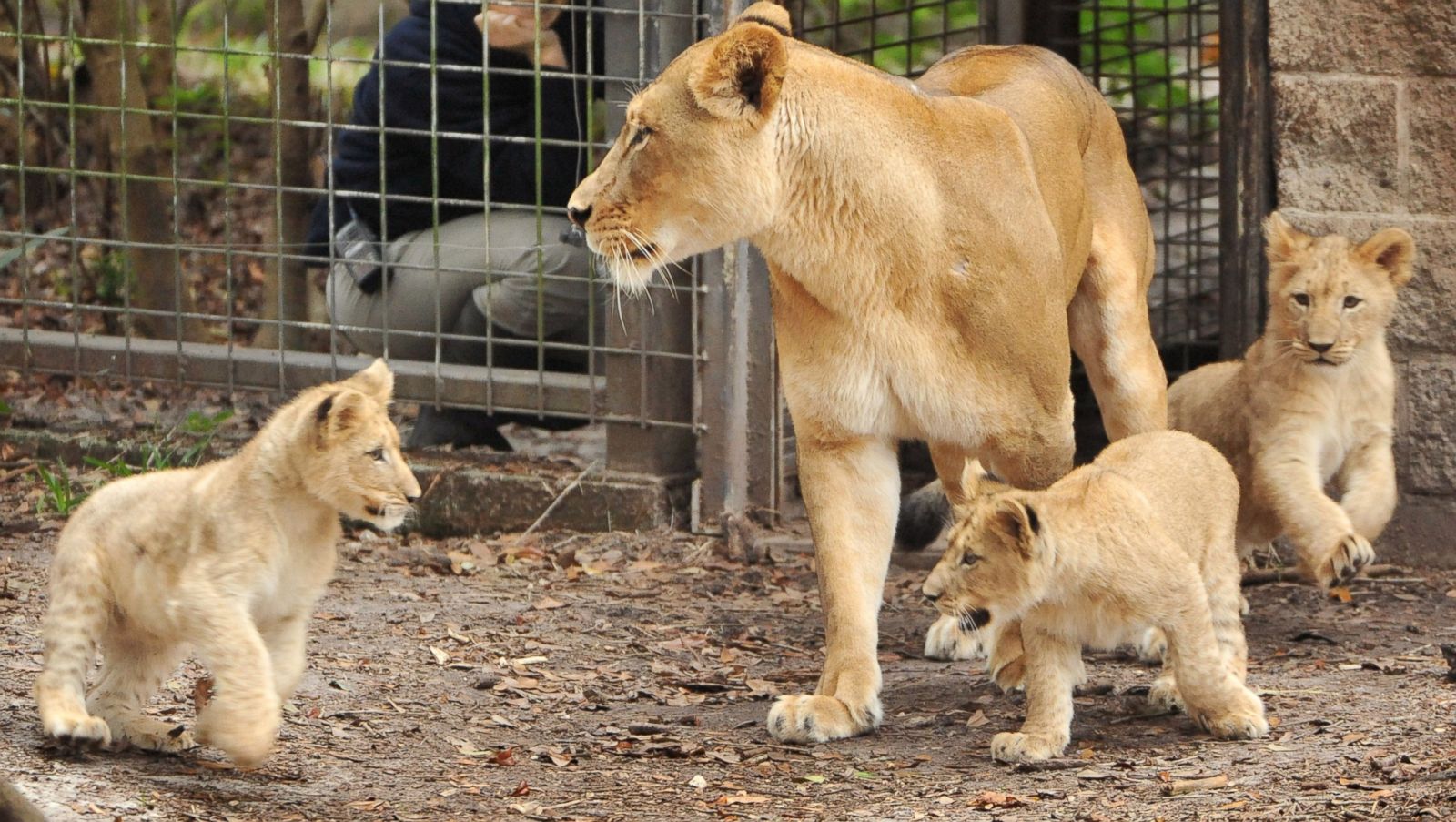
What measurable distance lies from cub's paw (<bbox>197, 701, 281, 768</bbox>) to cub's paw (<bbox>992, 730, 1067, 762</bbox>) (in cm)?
157

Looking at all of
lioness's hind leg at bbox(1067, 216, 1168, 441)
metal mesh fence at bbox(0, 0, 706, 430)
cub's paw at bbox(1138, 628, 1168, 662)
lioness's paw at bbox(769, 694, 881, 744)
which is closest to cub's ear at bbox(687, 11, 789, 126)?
lioness's paw at bbox(769, 694, 881, 744)

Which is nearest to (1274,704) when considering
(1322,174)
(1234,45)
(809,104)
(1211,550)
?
(1211,550)

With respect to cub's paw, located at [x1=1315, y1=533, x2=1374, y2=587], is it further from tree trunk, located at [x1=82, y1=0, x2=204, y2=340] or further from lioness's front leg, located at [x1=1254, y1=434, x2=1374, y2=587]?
tree trunk, located at [x1=82, y1=0, x2=204, y2=340]

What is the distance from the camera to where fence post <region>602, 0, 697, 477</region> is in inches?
250

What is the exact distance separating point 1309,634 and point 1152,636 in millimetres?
588

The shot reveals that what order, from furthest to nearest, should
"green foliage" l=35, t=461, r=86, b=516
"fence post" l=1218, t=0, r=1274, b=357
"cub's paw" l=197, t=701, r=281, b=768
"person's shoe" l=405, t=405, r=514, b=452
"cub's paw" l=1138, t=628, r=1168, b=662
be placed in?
1. "person's shoe" l=405, t=405, r=514, b=452
2. "green foliage" l=35, t=461, r=86, b=516
3. "fence post" l=1218, t=0, r=1274, b=357
4. "cub's paw" l=1138, t=628, r=1168, b=662
5. "cub's paw" l=197, t=701, r=281, b=768

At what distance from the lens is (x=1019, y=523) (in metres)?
4.00

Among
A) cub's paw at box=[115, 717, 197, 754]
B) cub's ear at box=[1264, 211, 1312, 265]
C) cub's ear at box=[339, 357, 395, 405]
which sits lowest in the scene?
cub's paw at box=[115, 717, 197, 754]

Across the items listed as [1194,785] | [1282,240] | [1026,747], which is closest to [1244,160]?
[1282,240]

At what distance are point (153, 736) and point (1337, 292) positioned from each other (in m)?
3.54

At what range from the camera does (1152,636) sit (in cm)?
523

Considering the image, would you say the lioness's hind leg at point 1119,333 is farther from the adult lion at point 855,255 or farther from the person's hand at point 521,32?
the person's hand at point 521,32

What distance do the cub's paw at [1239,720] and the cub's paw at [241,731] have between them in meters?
2.07

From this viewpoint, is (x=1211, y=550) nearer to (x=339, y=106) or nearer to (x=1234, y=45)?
(x=1234, y=45)
